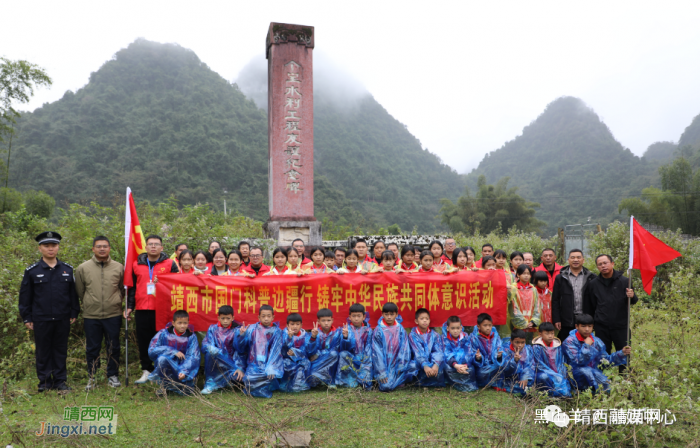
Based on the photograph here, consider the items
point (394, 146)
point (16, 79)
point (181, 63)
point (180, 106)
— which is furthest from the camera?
point (394, 146)

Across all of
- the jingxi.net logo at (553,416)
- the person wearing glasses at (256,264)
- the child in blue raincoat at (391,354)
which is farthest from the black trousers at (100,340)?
the jingxi.net logo at (553,416)

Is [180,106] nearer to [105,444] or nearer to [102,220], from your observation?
[102,220]

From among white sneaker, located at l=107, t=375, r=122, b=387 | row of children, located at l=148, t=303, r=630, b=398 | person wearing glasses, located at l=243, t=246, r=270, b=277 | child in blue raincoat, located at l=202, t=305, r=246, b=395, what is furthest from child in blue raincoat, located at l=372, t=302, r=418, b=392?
white sneaker, located at l=107, t=375, r=122, b=387

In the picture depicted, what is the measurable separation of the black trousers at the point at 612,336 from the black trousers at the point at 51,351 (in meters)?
5.79

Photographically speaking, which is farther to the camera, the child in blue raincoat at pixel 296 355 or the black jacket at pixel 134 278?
the black jacket at pixel 134 278

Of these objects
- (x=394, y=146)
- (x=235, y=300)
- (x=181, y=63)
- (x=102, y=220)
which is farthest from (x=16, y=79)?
(x=394, y=146)

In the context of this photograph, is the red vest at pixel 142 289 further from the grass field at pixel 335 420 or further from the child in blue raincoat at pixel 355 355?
the child in blue raincoat at pixel 355 355

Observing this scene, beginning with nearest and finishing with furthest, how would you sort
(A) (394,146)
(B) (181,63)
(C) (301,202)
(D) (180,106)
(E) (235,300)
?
1. (E) (235,300)
2. (C) (301,202)
3. (D) (180,106)
4. (B) (181,63)
5. (A) (394,146)

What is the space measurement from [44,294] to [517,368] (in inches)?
198

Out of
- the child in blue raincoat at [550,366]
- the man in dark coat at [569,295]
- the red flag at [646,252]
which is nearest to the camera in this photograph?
the child in blue raincoat at [550,366]

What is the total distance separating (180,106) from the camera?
37.8 m

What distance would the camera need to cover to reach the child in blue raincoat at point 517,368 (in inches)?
172

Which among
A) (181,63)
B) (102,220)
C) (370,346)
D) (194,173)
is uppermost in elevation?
(181,63)

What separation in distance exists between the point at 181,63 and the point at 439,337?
4685cm
